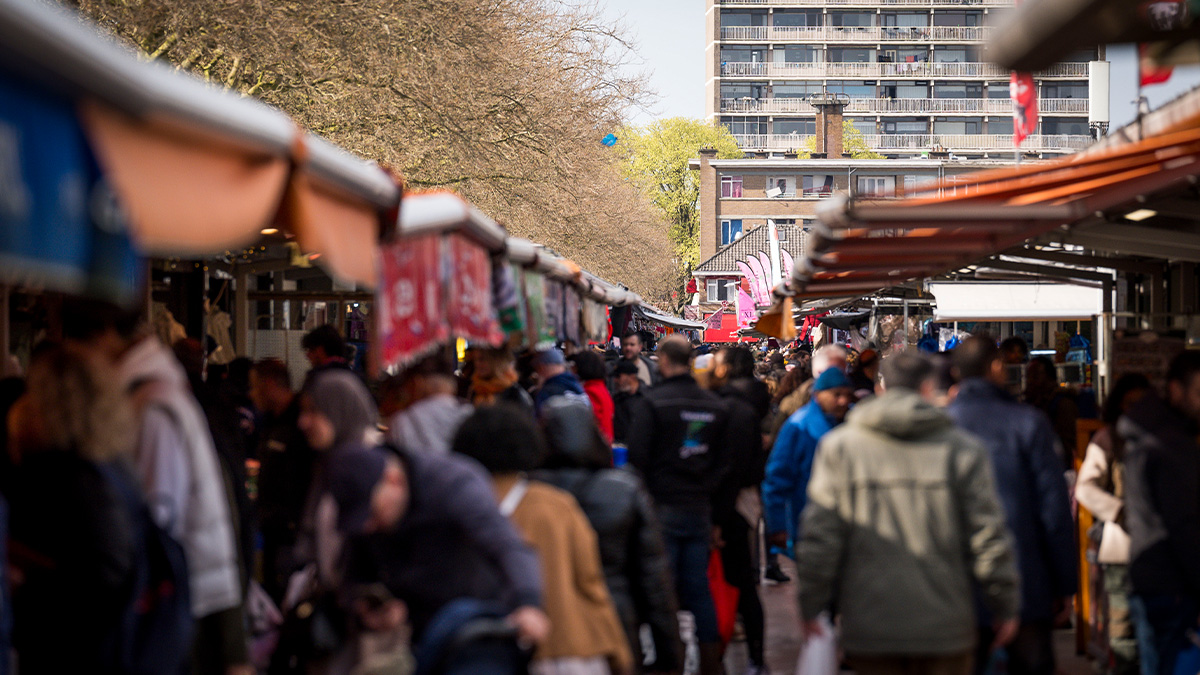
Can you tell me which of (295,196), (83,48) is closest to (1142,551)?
(295,196)

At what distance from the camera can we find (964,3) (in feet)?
321

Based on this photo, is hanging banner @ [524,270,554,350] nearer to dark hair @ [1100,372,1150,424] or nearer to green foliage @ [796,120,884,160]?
dark hair @ [1100,372,1150,424]

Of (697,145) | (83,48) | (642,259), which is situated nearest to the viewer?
(83,48)

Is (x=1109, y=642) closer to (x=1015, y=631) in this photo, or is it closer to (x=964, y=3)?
(x=1015, y=631)

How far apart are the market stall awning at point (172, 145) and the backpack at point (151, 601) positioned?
919 mm

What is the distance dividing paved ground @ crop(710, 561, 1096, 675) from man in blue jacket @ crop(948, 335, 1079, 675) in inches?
94.8

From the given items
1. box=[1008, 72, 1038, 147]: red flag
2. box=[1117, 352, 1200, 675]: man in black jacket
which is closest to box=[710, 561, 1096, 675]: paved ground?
box=[1117, 352, 1200, 675]: man in black jacket

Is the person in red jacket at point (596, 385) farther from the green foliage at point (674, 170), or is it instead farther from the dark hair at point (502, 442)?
the green foliage at point (674, 170)

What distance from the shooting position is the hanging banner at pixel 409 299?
4926mm

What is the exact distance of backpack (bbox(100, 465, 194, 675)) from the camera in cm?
384

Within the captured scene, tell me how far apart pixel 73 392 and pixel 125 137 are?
1.27m

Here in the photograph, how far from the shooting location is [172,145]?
3.05 meters

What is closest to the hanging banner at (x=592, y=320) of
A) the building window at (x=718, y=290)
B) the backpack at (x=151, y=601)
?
the backpack at (x=151, y=601)

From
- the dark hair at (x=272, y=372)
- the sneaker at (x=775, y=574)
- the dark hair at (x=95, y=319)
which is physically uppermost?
the dark hair at (x=95, y=319)
